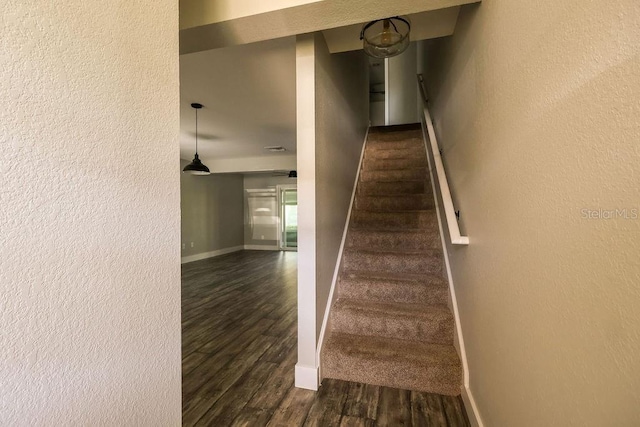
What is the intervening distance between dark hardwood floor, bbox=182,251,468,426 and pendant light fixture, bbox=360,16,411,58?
218 centimetres

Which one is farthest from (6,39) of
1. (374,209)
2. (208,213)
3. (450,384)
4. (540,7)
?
(208,213)

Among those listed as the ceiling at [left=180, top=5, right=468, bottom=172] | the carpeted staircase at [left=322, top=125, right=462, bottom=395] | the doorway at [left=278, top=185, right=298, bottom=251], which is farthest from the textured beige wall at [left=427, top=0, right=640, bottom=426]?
the doorway at [left=278, top=185, right=298, bottom=251]

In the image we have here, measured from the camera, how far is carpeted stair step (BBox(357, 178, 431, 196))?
3191mm

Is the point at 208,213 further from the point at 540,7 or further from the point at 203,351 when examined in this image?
the point at 540,7

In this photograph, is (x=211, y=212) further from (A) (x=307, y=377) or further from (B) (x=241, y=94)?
(A) (x=307, y=377)

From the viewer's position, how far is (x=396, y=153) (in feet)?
12.3

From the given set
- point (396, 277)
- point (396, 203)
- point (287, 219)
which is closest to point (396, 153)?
point (396, 203)

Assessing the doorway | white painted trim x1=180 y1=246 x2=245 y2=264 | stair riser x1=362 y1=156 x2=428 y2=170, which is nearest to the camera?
stair riser x1=362 y1=156 x2=428 y2=170

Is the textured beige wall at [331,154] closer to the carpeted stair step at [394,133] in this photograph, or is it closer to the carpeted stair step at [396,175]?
the carpeted stair step at [396,175]

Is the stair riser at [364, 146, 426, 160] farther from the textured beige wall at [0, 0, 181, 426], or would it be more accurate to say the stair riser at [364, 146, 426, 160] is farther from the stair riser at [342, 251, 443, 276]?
the textured beige wall at [0, 0, 181, 426]

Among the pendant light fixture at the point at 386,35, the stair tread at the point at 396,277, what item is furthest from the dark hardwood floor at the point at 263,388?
the pendant light fixture at the point at 386,35

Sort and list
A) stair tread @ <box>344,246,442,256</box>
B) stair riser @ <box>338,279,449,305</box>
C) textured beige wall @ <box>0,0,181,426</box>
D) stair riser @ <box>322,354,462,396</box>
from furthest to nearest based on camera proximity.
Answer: stair tread @ <box>344,246,442,256</box>, stair riser @ <box>338,279,449,305</box>, stair riser @ <box>322,354,462,396</box>, textured beige wall @ <box>0,0,181,426</box>

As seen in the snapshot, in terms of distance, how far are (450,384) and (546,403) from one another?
103cm

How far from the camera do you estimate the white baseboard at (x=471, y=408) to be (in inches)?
52.9
